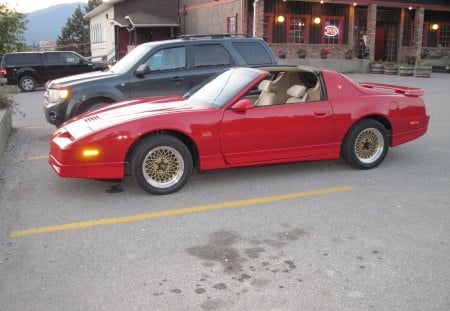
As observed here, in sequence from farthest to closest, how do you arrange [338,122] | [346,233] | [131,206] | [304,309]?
[338,122]
[131,206]
[346,233]
[304,309]

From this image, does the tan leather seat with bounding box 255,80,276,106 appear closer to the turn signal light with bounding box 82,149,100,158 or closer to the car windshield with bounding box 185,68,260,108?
the car windshield with bounding box 185,68,260,108

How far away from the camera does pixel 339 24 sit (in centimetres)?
2780

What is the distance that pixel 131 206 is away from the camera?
5.34 m

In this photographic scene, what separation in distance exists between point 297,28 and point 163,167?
2274cm

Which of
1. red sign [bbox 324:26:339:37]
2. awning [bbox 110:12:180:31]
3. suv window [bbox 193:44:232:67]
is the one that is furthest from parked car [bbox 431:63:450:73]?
suv window [bbox 193:44:232:67]

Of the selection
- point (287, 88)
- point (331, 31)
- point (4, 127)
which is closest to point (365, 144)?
point (287, 88)

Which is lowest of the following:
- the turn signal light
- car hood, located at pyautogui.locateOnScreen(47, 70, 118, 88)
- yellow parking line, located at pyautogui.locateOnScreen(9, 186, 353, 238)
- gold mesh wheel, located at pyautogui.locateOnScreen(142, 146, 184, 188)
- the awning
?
yellow parking line, located at pyautogui.locateOnScreen(9, 186, 353, 238)

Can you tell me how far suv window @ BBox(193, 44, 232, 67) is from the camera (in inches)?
360

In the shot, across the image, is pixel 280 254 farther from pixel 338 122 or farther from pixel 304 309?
pixel 338 122

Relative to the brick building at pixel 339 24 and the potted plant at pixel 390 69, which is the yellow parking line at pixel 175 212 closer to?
the brick building at pixel 339 24

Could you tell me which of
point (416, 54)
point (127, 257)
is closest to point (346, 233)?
point (127, 257)

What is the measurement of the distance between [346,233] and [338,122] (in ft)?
7.16

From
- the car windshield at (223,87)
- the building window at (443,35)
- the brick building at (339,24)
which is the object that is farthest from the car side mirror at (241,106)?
the building window at (443,35)

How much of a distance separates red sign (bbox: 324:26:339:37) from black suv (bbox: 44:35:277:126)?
19.0 meters
